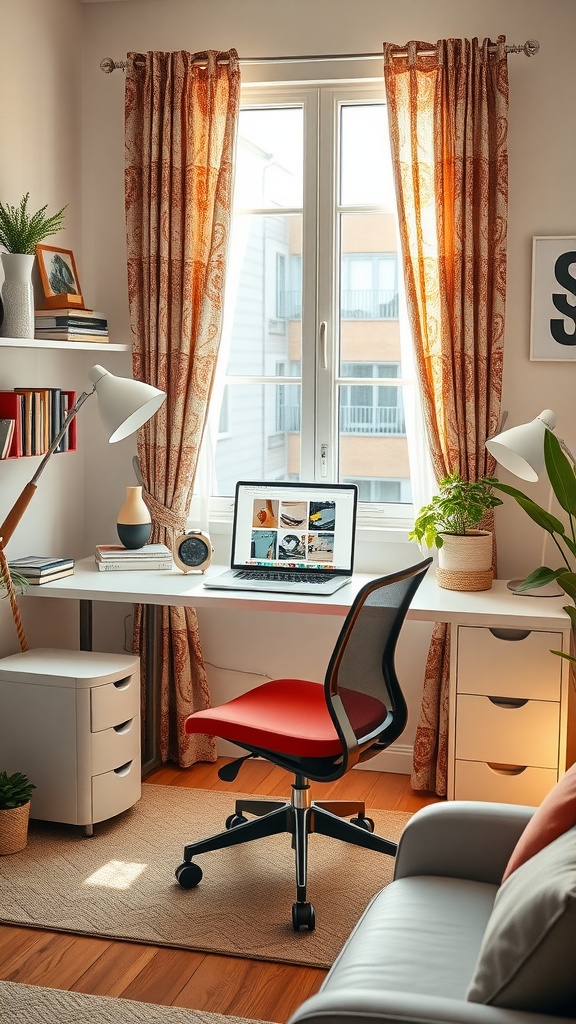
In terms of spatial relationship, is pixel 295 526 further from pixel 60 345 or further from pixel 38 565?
pixel 60 345

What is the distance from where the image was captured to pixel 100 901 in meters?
2.77

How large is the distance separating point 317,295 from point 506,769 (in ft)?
5.71

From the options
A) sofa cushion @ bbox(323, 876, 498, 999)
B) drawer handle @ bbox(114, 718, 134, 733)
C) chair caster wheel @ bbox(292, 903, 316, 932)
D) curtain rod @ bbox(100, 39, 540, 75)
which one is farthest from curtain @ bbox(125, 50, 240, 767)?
sofa cushion @ bbox(323, 876, 498, 999)

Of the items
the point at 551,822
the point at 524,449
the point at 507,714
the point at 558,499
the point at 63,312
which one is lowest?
the point at 507,714

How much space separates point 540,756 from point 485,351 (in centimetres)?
129

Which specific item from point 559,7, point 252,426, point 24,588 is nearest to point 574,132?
point 559,7

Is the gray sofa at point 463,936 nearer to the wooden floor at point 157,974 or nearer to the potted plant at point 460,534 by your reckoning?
the wooden floor at point 157,974

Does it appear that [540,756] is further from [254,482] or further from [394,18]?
[394,18]

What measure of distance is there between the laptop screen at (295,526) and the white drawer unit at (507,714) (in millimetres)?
553

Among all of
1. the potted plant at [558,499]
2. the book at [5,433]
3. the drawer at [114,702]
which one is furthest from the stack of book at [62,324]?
the potted plant at [558,499]

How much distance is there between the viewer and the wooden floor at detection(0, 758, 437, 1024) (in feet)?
7.66

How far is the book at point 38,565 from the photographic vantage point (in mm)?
3352

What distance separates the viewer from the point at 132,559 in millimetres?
3607

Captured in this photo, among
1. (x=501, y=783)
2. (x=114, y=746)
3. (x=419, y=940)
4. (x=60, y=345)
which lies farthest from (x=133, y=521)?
(x=419, y=940)
